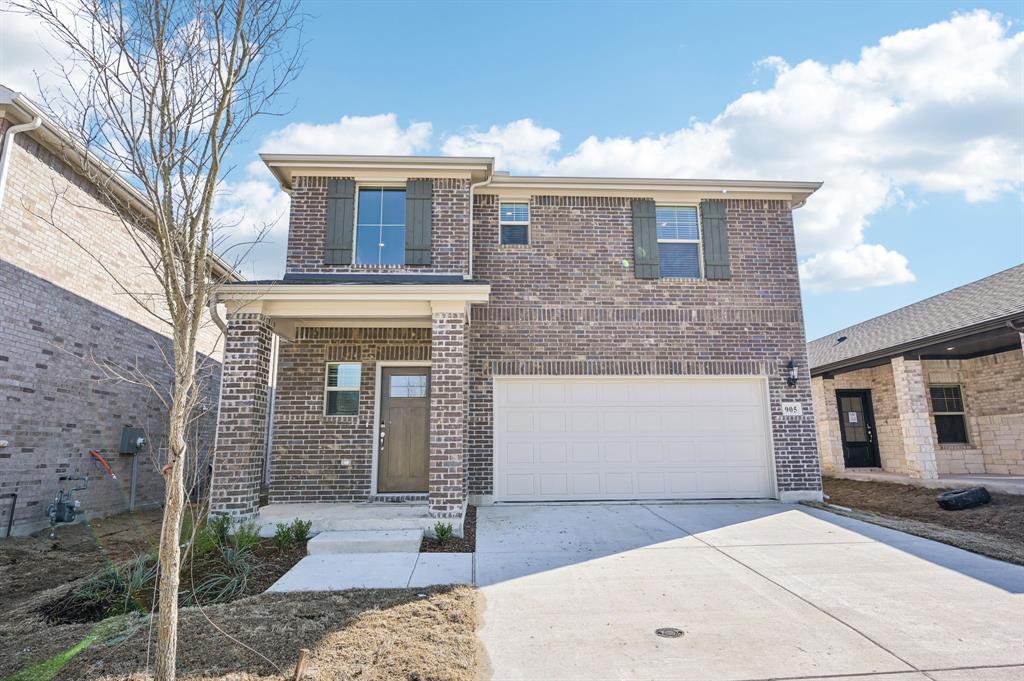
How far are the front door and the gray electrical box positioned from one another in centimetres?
1516

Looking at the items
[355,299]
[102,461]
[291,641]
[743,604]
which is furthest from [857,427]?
[102,461]

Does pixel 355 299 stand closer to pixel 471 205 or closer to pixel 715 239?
pixel 471 205

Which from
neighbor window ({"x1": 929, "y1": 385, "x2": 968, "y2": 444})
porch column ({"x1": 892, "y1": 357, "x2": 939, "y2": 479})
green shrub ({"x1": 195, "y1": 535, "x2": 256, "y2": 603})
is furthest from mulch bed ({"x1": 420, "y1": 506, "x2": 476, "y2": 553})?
neighbor window ({"x1": 929, "y1": 385, "x2": 968, "y2": 444})

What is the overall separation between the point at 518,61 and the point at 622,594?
8390 millimetres

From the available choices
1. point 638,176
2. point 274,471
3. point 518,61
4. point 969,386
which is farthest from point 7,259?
point 969,386

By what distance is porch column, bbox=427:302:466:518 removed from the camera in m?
7.04

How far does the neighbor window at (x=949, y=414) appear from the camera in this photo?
38.5 ft

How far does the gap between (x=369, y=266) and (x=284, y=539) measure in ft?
14.4

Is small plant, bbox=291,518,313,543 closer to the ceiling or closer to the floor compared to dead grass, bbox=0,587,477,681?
closer to the ceiling

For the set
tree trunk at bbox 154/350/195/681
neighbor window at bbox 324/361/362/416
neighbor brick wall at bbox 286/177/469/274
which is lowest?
tree trunk at bbox 154/350/195/681

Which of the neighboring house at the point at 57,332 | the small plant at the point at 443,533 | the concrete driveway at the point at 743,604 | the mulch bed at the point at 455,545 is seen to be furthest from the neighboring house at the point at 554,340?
the neighboring house at the point at 57,332

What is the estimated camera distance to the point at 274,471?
853cm

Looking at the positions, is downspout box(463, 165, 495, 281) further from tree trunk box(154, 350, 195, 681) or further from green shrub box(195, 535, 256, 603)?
tree trunk box(154, 350, 195, 681)

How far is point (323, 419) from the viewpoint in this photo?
28.4ft
